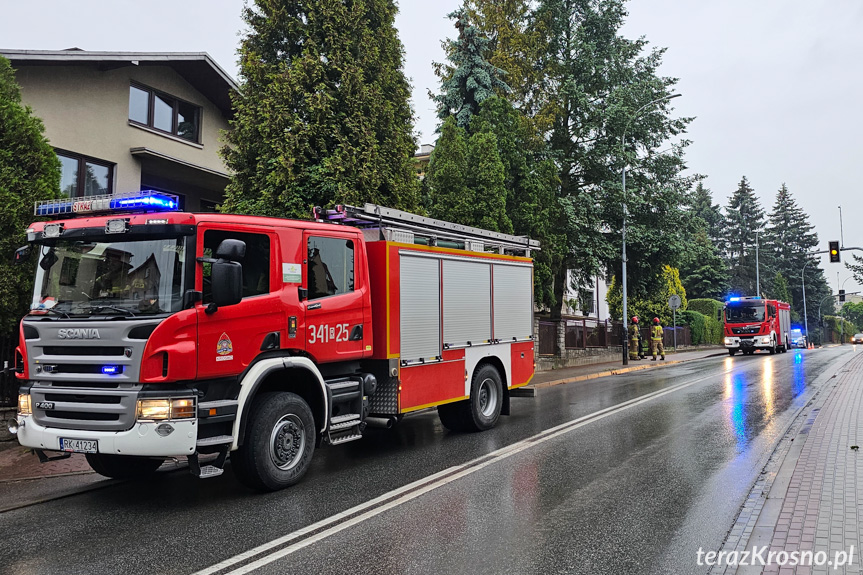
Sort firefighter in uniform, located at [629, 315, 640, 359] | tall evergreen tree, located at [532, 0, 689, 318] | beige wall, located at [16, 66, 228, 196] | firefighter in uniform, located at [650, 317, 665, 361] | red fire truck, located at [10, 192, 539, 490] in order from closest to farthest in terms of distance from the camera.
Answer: red fire truck, located at [10, 192, 539, 490] → beige wall, located at [16, 66, 228, 196] → tall evergreen tree, located at [532, 0, 689, 318] → firefighter in uniform, located at [629, 315, 640, 359] → firefighter in uniform, located at [650, 317, 665, 361]

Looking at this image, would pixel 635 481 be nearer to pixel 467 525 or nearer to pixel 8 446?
pixel 467 525

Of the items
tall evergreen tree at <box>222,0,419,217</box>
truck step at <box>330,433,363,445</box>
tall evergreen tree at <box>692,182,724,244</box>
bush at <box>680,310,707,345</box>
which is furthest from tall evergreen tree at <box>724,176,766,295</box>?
truck step at <box>330,433,363,445</box>

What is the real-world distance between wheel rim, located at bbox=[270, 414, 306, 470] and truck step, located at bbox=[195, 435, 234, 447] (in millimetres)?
522

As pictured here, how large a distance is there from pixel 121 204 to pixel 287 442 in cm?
287

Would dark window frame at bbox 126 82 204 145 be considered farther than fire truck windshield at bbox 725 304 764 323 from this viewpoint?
No

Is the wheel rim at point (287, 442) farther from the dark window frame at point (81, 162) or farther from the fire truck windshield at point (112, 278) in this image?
the dark window frame at point (81, 162)

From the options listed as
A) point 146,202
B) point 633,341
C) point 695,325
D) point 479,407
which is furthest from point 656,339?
point 146,202

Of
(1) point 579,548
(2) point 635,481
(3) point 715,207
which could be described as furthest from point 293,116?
(3) point 715,207

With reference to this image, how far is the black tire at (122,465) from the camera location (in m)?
6.60

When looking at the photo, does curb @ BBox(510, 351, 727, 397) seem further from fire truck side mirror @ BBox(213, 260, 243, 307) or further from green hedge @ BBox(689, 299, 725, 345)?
green hedge @ BBox(689, 299, 725, 345)

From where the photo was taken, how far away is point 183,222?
577 centimetres

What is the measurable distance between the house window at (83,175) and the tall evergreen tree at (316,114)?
9.19 ft

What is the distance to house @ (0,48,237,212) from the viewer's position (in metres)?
12.8

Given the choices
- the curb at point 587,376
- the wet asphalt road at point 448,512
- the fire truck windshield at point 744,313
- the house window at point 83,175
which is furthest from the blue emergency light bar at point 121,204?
the fire truck windshield at point 744,313
